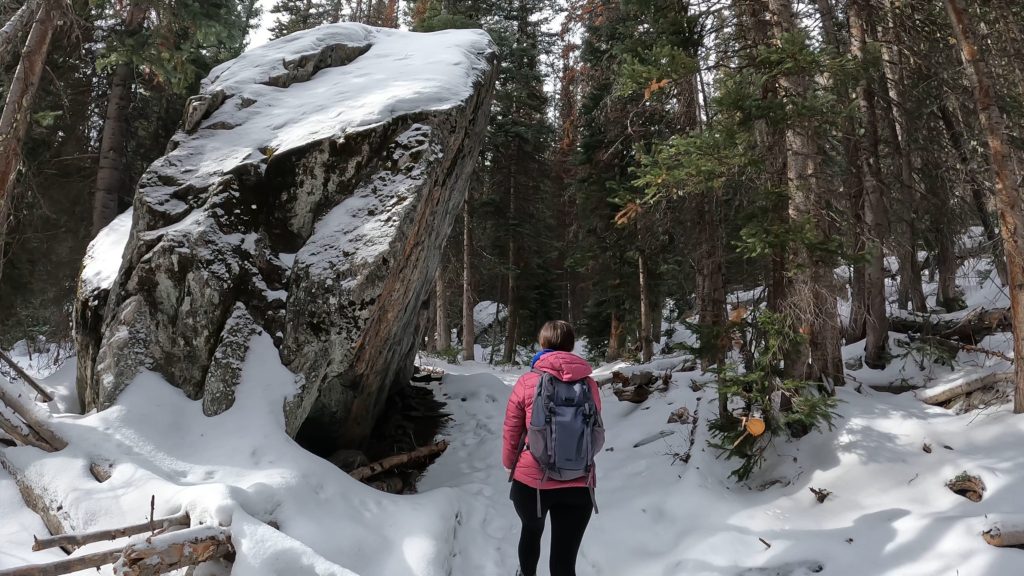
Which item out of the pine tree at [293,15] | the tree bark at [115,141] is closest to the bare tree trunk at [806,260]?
the tree bark at [115,141]

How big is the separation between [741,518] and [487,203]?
13941 millimetres

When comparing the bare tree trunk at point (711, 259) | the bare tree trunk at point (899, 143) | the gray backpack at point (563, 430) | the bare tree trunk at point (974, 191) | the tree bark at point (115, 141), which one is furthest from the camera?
the tree bark at point (115, 141)

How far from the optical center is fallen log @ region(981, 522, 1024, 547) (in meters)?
4.35

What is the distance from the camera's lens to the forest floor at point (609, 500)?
4.51 metres

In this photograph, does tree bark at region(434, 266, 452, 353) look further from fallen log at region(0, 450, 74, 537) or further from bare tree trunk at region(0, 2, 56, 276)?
fallen log at region(0, 450, 74, 537)

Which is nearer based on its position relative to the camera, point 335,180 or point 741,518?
point 741,518

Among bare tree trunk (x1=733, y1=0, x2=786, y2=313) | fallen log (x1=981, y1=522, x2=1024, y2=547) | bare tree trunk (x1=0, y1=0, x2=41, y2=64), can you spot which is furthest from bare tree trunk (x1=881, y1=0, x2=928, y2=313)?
bare tree trunk (x1=0, y1=0, x2=41, y2=64)

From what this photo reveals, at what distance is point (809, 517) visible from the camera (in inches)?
219

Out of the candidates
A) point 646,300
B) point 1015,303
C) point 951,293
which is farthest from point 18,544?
point 951,293

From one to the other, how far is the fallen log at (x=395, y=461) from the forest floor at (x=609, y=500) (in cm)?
87

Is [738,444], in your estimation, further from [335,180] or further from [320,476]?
[335,180]

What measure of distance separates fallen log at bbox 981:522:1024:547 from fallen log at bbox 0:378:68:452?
770 cm

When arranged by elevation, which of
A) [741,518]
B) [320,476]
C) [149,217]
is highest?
[149,217]

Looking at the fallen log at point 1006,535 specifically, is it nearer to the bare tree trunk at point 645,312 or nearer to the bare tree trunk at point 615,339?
the bare tree trunk at point 645,312
